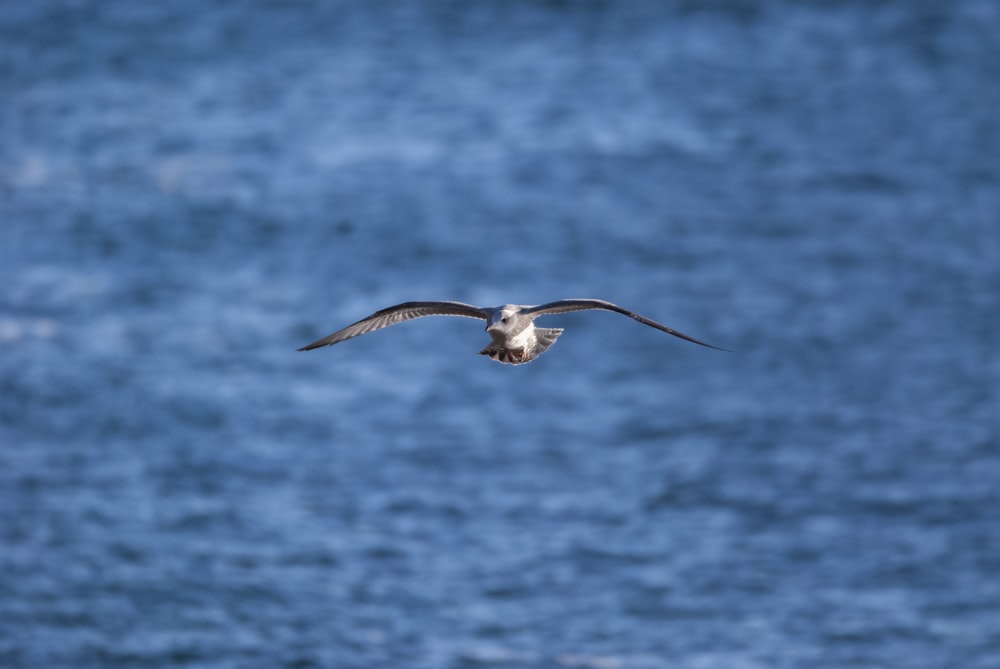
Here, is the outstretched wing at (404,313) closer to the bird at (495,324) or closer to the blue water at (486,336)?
the bird at (495,324)

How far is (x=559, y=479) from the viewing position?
34.5 meters

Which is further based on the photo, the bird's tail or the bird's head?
the bird's tail

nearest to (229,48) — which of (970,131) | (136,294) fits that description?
(136,294)

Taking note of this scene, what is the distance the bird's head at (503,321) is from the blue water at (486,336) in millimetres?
17950

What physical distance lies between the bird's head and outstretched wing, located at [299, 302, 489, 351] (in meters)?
0.19

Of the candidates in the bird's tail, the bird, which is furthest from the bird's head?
the bird's tail

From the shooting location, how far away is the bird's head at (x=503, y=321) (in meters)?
11.8

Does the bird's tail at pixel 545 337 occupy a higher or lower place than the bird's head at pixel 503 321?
higher

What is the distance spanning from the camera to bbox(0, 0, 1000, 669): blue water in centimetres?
3059

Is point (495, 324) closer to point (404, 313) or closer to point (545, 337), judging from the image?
point (404, 313)

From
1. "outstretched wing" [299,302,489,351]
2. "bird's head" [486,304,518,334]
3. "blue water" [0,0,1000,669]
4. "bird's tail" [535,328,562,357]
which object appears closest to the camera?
"bird's head" [486,304,518,334]

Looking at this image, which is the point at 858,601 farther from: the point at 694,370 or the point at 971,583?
the point at 694,370

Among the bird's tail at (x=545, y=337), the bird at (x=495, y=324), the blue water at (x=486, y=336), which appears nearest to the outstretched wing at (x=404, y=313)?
the bird at (x=495, y=324)

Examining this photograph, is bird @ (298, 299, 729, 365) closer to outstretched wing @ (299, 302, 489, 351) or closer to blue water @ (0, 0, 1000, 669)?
outstretched wing @ (299, 302, 489, 351)
